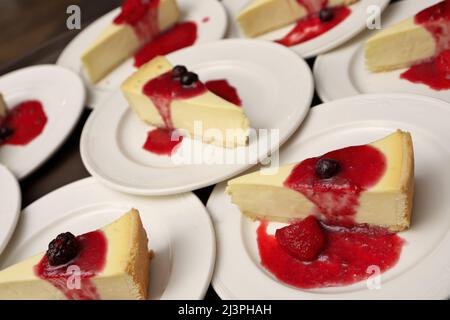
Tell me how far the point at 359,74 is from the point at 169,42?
1174 mm

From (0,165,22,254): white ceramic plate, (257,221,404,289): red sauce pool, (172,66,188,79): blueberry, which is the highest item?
(172,66,188,79): blueberry

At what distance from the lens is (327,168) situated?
1.59 meters

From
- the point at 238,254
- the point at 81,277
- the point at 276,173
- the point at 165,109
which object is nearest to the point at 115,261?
the point at 81,277

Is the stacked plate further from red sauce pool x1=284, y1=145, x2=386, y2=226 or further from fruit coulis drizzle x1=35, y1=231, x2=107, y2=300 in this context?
red sauce pool x1=284, y1=145, x2=386, y2=226

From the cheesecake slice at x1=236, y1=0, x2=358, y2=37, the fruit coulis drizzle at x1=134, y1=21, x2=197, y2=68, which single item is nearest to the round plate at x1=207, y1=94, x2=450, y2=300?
the cheesecake slice at x1=236, y1=0, x2=358, y2=37

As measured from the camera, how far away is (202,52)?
2.57 m

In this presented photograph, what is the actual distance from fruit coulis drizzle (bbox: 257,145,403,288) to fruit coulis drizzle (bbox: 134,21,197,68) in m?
1.40

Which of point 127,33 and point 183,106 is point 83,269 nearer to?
point 183,106

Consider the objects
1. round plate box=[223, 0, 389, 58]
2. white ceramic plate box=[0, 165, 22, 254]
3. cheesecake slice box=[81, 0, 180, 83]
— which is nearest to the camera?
white ceramic plate box=[0, 165, 22, 254]

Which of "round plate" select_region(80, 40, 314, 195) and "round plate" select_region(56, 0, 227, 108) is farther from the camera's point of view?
"round plate" select_region(56, 0, 227, 108)

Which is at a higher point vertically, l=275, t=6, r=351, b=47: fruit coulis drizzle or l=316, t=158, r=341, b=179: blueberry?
l=316, t=158, r=341, b=179: blueberry

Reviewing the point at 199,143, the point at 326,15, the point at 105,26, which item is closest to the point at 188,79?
the point at 199,143

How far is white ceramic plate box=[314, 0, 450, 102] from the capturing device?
2.08 metres
